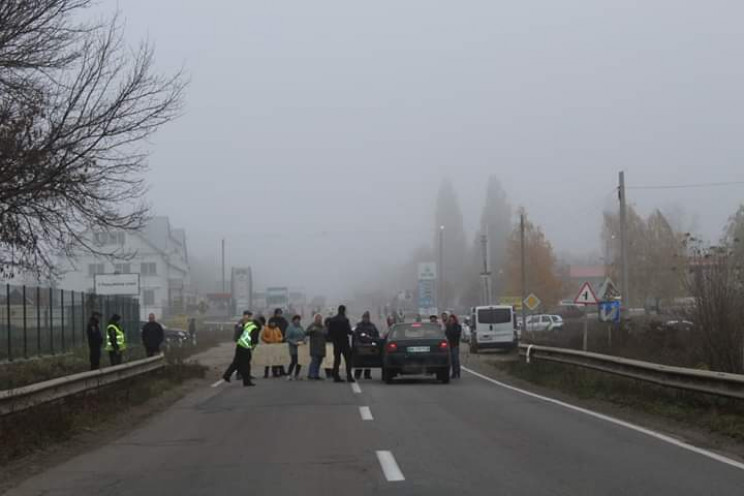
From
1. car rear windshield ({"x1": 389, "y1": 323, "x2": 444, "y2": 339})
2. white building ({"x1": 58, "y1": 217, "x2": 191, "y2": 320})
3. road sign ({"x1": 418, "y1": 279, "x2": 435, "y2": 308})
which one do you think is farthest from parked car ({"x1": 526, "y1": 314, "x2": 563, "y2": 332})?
car rear windshield ({"x1": 389, "y1": 323, "x2": 444, "y2": 339})

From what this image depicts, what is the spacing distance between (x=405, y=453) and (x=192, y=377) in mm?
16801

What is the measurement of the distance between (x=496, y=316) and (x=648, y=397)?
25.9 m

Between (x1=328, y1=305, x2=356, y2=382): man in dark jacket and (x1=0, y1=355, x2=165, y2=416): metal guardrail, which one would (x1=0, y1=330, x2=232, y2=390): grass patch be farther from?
(x1=328, y1=305, x2=356, y2=382): man in dark jacket

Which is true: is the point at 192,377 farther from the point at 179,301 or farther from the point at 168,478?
the point at 179,301

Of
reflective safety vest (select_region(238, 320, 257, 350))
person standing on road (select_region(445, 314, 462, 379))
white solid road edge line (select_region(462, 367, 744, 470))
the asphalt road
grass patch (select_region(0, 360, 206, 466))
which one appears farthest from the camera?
person standing on road (select_region(445, 314, 462, 379))

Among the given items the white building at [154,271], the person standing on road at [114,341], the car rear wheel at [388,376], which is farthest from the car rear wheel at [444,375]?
the white building at [154,271]

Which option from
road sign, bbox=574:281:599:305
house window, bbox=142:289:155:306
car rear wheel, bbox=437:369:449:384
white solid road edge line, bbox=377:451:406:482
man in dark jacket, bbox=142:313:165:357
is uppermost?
house window, bbox=142:289:155:306

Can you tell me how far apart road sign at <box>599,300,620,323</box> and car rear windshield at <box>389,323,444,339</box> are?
709 centimetres

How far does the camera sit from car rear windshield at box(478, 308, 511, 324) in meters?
43.5

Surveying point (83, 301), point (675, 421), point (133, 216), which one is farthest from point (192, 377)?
point (675, 421)

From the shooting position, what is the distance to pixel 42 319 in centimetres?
3070

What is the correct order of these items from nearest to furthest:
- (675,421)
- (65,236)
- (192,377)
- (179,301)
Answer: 1. (675,421)
2. (65,236)
3. (192,377)
4. (179,301)

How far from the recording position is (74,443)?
13906mm

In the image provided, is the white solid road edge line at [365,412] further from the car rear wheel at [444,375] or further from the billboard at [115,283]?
the billboard at [115,283]
